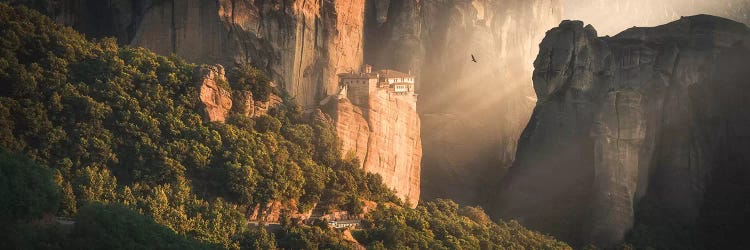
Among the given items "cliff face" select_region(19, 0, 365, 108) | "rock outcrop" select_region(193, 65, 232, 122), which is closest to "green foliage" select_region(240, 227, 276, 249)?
"rock outcrop" select_region(193, 65, 232, 122)

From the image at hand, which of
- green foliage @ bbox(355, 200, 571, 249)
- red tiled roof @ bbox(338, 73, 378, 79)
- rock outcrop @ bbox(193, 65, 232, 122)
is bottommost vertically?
green foliage @ bbox(355, 200, 571, 249)

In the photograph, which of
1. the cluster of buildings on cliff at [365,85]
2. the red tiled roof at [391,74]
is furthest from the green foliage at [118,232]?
the red tiled roof at [391,74]

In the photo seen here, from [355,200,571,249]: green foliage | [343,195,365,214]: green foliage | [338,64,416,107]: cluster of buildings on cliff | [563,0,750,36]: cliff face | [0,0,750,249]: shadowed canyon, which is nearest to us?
[355,200,571,249]: green foliage

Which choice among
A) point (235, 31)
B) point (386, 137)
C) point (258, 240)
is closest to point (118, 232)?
point (258, 240)

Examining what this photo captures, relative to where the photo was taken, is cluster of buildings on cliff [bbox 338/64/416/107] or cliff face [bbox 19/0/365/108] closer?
cliff face [bbox 19/0/365/108]

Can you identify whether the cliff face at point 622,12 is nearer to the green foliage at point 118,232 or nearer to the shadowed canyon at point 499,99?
the shadowed canyon at point 499,99

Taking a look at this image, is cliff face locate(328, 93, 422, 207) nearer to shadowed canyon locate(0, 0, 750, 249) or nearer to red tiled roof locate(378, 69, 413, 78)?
shadowed canyon locate(0, 0, 750, 249)
